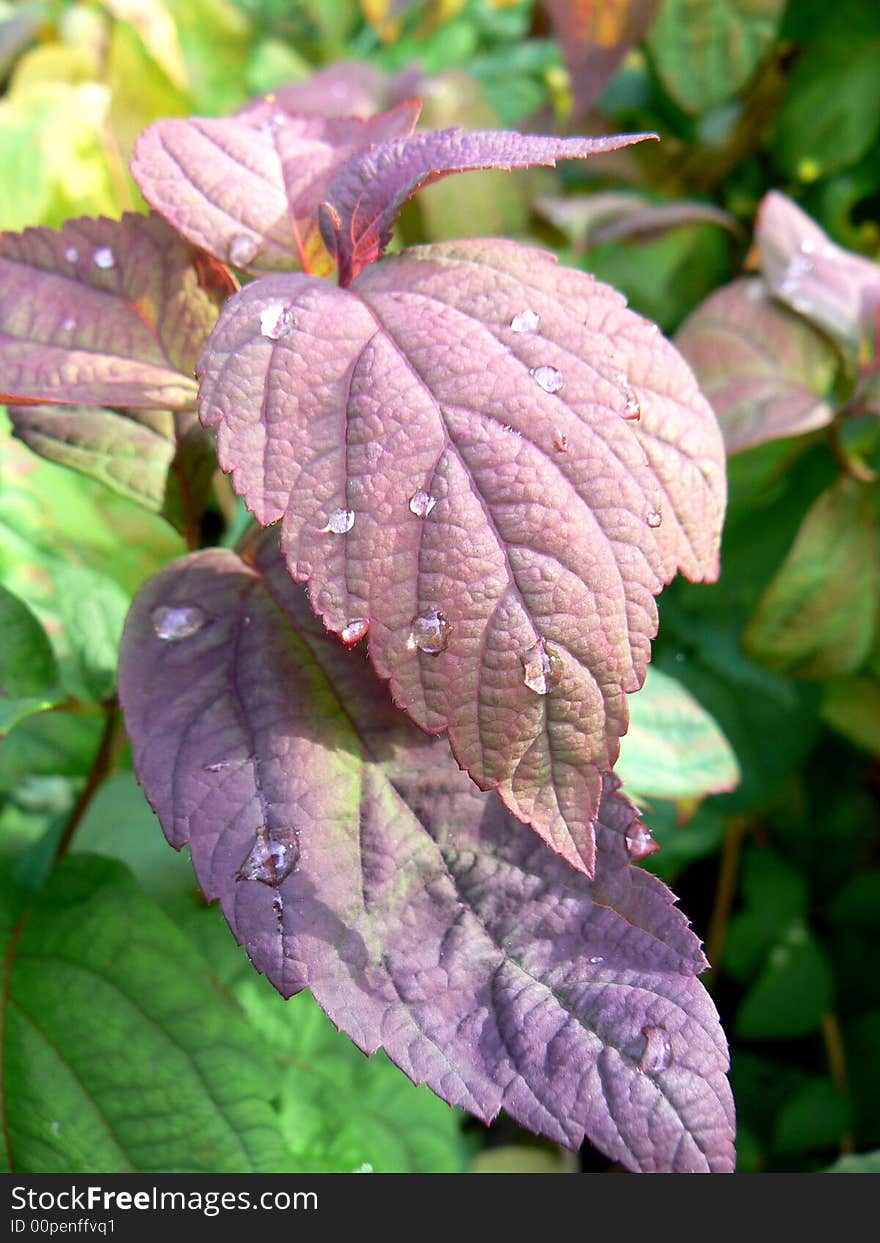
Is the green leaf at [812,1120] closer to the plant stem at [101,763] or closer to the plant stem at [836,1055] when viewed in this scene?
the plant stem at [836,1055]

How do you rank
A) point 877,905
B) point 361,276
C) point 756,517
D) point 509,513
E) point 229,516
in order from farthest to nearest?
point 877,905 < point 756,517 < point 229,516 < point 361,276 < point 509,513

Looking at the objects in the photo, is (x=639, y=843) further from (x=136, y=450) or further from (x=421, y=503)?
(x=136, y=450)

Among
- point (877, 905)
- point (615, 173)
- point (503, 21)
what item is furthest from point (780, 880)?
point (503, 21)

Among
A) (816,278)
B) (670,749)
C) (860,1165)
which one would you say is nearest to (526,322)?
(670,749)

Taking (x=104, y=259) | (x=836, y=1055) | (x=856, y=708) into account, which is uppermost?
(x=104, y=259)

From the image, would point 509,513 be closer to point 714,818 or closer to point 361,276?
point 361,276

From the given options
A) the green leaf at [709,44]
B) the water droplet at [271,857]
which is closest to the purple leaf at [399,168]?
the water droplet at [271,857]
